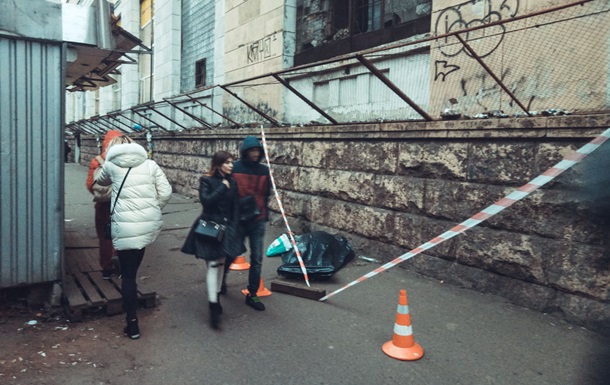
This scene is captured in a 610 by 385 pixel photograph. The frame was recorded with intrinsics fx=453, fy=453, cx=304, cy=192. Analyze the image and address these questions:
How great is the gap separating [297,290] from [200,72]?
10228 mm

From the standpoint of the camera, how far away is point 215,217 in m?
3.88

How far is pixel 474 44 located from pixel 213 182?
353 centimetres

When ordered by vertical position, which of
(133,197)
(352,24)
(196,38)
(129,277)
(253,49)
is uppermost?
(196,38)

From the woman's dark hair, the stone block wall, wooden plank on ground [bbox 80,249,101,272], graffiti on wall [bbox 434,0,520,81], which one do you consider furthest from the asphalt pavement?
graffiti on wall [bbox 434,0,520,81]

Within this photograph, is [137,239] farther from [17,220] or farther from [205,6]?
[205,6]

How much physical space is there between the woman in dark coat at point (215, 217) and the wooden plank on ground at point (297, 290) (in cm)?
96

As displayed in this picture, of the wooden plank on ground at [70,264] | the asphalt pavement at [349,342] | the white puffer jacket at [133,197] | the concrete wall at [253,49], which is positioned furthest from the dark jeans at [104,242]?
the concrete wall at [253,49]

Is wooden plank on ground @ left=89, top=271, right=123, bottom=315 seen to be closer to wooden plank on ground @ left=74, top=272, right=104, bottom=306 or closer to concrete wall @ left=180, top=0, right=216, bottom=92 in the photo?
wooden plank on ground @ left=74, top=272, right=104, bottom=306

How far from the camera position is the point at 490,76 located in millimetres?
5160

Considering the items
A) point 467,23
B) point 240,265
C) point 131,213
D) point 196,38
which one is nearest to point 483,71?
point 467,23

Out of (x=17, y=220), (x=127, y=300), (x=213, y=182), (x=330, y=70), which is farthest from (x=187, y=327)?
(x=330, y=70)

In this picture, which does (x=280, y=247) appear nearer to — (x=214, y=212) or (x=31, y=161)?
(x=214, y=212)

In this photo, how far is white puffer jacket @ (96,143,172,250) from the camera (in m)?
3.57

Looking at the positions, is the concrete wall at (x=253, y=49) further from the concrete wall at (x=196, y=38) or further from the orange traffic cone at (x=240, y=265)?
the orange traffic cone at (x=240, y=265)
